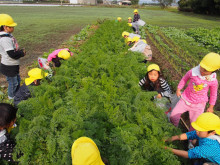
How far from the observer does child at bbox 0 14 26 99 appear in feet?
11.2

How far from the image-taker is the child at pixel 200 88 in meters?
2.71

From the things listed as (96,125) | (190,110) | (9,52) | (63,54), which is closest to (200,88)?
(190,110)

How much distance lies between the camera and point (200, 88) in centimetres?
306

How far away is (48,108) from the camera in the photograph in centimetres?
300

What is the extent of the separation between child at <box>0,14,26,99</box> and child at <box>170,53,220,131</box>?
3.94 metres

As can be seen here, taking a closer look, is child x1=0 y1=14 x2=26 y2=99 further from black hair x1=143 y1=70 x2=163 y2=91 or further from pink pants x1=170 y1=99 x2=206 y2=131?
pink pants x1=170 y1=99 x2=206 y2=131

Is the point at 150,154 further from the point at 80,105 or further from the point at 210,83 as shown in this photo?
the point at 210,83

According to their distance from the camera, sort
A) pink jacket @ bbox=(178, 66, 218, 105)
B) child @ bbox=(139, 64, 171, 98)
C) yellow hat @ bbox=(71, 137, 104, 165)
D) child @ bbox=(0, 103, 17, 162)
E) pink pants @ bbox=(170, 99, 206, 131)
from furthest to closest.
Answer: child @ bbox=(139, 64, 171, 98) → pink pants @ bbox=(170, 99, 206, 131) → pink jacket @ bbox=(178, 66, 218, 105) → child @ bbox=(0, 103, 17, 162) → yellow hat @ bbox=(71, 137, 104, 165)

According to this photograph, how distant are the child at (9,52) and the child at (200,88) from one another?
3.94 m

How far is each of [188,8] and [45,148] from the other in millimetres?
58355

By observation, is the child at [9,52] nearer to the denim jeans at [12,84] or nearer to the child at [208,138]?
the denim jeans at [12,84]

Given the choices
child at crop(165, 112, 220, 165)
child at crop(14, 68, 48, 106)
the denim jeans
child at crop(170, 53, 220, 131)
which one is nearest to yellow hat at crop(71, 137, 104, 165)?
child at crop(165, 112, 220, 165)

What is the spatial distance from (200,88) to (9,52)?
421 cm

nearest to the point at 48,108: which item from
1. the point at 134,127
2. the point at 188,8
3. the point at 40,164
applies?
the point at 40,164
